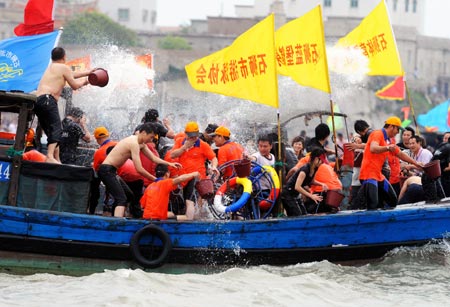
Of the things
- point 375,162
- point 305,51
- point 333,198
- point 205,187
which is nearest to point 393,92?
point 305,51

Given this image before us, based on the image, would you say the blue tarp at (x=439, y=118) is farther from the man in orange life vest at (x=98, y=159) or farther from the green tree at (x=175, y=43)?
the green tree at (x=175, y=43)

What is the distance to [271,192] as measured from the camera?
1484 cm

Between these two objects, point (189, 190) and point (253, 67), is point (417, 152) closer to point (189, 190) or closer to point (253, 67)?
point (253, 67)

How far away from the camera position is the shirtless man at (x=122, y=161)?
46.4 ft

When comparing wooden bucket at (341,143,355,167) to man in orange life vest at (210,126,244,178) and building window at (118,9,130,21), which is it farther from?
building window at (118,9,130,21)

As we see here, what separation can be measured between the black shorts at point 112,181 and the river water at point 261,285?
0.93 metres

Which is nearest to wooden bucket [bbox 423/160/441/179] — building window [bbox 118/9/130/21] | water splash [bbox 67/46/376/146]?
water splash [bbox 67/46/376/146]

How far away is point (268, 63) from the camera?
50.1 feet

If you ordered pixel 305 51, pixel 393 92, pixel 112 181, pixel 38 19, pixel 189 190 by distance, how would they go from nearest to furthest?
pixel 112 181
pixel 189 190
pixel 305 51
pixel 38 19
pixel 393 92

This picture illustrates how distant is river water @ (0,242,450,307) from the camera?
12820mm

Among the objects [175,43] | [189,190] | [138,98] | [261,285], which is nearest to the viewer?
[261,285]

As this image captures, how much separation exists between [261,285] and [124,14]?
4383 inches

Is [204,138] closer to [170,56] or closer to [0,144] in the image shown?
[0,144]

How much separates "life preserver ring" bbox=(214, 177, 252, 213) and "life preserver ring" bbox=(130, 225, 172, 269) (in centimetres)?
84
